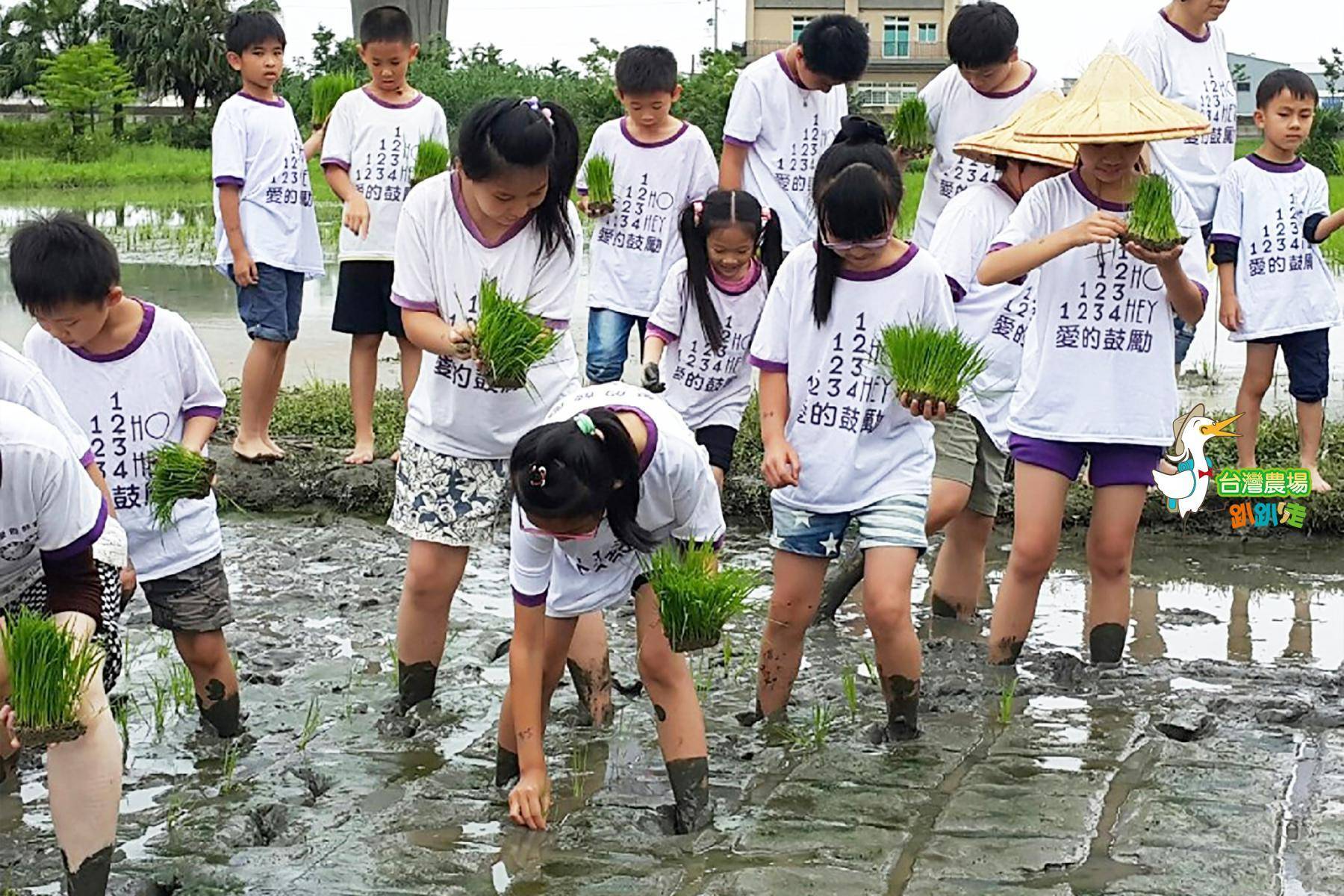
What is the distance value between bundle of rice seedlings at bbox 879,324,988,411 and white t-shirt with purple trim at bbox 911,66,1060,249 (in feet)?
7.07

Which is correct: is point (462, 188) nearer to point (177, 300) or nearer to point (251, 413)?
point (251, 413)

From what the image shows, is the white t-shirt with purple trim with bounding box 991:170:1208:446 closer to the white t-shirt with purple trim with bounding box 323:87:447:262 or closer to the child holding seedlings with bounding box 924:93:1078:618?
the child holding seedlings with bounding box 924:93:1078:618

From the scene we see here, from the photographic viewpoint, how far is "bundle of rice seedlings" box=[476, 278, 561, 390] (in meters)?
4.75

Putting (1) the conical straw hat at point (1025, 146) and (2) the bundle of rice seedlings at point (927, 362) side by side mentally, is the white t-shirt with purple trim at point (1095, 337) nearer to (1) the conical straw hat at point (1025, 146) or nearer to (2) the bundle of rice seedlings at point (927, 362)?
(1) the conical straw hat at point (1025, 146)

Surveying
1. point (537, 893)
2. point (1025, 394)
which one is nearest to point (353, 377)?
point (1025, 394)

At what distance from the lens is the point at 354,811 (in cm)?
457

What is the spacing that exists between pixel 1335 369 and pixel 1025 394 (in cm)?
597

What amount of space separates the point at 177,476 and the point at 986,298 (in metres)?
2.83

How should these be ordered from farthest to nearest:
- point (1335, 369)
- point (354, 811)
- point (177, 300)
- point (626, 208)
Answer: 1. point (177, 300)
2. point (1335, 369)
3. point (626, 208)
4. point (354, 811)

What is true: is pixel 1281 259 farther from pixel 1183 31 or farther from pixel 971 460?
pixel 971 460

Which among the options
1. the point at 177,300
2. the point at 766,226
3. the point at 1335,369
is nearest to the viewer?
the point at 766,226

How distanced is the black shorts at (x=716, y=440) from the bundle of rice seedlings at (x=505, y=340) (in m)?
1.66

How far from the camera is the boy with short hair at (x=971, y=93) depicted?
6.68m

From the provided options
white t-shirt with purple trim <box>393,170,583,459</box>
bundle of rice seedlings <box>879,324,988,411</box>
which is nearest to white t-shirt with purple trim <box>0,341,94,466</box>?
white t-shirt with purple trim <box>393,170,583,459</box>
